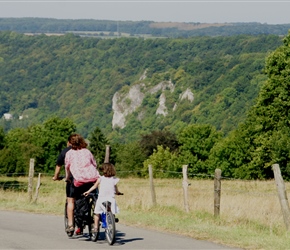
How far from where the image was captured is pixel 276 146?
4872 cm

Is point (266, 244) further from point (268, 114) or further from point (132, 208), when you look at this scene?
point (268, 114)

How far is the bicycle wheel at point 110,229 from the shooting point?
1320 cm

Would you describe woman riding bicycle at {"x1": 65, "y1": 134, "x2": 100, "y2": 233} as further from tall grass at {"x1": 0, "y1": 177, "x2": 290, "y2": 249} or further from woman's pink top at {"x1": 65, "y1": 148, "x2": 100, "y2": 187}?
tall grass at {"x1": 0, "y1": 177, "x2": 290, "y2": 249}

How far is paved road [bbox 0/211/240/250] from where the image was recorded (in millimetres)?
13094

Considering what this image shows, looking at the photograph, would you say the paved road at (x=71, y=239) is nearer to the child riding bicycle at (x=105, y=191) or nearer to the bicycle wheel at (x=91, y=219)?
the bicycle wheel at (x=91, y=219)

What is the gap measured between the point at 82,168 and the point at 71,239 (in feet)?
3.83

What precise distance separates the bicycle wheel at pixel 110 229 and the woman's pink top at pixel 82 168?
82 cm

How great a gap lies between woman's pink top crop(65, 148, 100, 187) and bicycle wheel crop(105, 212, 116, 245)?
0.82 m

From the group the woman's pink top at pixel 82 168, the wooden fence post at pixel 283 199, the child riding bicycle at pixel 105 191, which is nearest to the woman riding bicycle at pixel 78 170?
the woman's pink top at pixel 82 168

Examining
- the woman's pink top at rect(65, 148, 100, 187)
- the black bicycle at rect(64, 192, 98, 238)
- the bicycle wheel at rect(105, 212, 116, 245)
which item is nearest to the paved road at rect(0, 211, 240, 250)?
the bicycle wheel at rect(105, 212, 116, 245)

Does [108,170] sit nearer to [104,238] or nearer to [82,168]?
[82,168]

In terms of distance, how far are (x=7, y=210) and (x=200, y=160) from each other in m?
88.8

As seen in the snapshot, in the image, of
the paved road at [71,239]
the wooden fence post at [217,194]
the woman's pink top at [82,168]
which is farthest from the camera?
the wooden fence post at [217,194]

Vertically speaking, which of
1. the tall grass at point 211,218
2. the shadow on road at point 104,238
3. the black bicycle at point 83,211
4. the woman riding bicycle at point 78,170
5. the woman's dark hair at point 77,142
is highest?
the woman's dark hair at point 77,142
